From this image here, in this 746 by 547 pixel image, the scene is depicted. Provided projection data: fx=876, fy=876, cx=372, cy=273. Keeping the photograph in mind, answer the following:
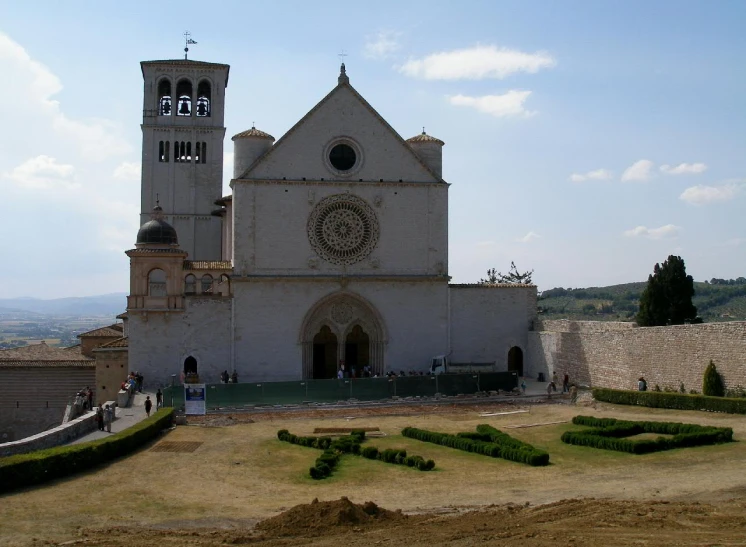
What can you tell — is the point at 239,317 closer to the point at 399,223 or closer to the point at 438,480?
the point at 399,223

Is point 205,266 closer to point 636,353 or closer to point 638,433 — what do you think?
point 636,353

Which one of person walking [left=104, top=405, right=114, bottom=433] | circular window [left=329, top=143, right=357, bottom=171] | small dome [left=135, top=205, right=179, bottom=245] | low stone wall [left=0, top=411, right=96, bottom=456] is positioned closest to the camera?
low stone wall [left=0, top=411, right=96, bottom=456]

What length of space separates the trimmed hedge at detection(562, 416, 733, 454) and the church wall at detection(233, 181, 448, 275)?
1761 centimetres

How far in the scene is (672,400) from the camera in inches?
1232

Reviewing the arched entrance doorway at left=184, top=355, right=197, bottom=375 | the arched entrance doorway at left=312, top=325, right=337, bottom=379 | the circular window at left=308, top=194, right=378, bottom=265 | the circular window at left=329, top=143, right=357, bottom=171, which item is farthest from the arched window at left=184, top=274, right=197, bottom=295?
the circular window at left=329, top=143, right=357, bottom=171

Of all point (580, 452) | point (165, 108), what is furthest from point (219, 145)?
point (580, 452)

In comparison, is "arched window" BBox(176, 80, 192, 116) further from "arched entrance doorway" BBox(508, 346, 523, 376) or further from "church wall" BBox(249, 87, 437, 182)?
"arched entrance doorway" BBox(508, 346, 523, 376)

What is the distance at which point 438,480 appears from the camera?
Result: 21.3m

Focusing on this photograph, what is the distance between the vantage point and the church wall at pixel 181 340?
41.0 m

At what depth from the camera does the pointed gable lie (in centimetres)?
4325

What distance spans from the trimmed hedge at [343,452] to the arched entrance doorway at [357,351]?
53.1 feet

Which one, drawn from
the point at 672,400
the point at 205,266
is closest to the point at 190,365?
the point at 205,266

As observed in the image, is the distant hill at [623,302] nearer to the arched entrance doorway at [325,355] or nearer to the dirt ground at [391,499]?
the arched entrance doorway at [325,355]

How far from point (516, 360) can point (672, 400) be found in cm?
1497
